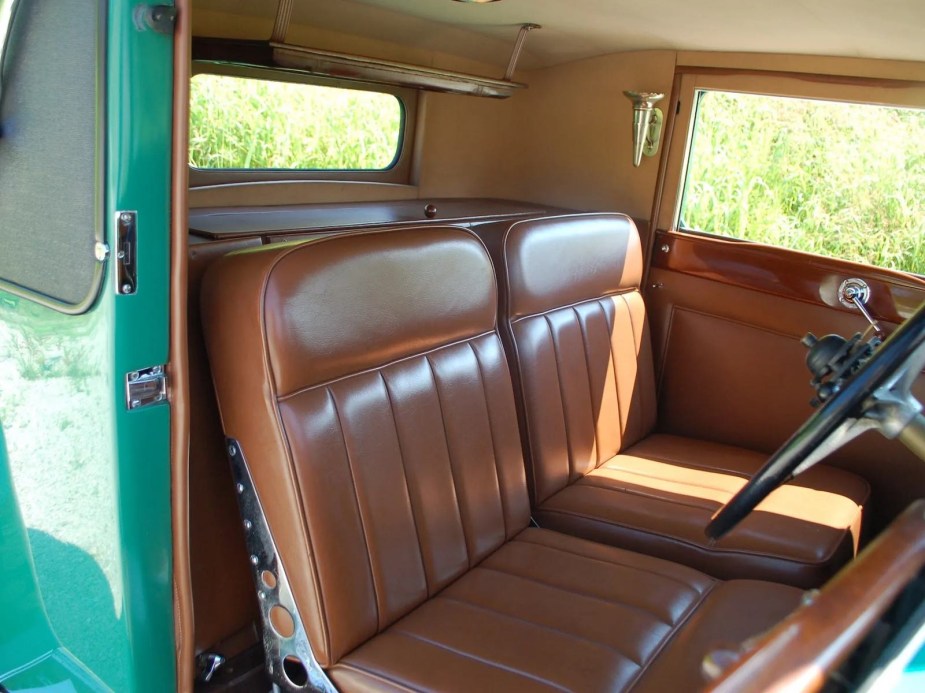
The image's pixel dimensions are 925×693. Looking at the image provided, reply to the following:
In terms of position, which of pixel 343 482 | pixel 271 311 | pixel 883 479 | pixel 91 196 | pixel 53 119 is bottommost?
pixel 883 479

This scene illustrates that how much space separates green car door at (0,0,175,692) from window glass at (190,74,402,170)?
0.83m

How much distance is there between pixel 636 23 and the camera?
2408 millimetres

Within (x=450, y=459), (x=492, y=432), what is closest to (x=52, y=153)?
(x=450, y=459)

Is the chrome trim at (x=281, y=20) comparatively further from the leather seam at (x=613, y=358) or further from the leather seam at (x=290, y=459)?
the leather seam at (x=613, y=358)

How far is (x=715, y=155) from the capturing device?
279 centimetres

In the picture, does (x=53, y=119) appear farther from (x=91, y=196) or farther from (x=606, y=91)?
(x=606, y=91)

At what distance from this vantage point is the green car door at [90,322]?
124 cm

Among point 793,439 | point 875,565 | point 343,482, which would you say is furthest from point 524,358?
point 875,565

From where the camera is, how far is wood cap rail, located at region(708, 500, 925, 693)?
0.73 m

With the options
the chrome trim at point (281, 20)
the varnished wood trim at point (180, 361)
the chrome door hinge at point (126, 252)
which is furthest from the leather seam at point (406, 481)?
the chrome trim at point (281, 20)

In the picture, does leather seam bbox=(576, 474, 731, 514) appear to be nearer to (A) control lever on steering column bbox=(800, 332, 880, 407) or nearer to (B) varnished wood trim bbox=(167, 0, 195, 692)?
(A) control lever on steering column bbox=(800, 332, 880, 407)

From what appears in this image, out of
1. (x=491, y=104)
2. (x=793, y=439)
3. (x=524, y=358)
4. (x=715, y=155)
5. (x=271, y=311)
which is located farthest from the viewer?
(x=491, y=104)

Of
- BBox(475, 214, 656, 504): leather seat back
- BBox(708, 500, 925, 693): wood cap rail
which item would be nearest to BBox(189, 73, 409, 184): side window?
BBox(475, 214, 656, 504): leather seat back

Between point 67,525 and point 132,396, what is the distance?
1.00 ft
